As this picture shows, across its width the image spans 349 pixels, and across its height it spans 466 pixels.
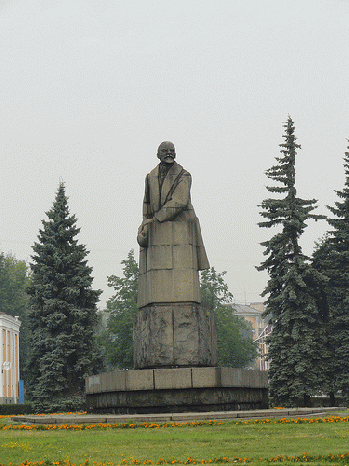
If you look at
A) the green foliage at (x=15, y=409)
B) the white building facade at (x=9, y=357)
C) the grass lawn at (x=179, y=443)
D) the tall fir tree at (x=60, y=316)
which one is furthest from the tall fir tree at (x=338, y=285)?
the white building facade at (x=9, y=357)

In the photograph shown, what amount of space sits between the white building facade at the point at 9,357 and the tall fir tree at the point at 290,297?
25975mm

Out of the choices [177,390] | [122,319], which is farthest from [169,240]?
[122,319]

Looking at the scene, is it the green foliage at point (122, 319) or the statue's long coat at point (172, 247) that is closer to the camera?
the statue's long coat at point (172, 247)

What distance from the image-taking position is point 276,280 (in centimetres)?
2873

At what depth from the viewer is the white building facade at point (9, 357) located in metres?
Answer: 51.0

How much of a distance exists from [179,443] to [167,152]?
7615 mm

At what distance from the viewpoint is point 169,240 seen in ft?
49.0

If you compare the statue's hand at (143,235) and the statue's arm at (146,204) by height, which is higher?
the statue's arm at (146,204)

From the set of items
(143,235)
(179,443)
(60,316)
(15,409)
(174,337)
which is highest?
(143,235)

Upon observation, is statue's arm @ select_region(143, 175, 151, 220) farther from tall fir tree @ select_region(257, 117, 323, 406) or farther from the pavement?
tall fir tree @ select_region(257, 117, 323, 406)

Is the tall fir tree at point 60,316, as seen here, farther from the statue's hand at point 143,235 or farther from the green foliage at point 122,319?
the statue's hand at point 143,235

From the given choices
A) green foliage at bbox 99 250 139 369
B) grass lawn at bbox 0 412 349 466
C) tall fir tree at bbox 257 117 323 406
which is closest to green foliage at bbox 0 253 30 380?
green foliage at bbox 99 250 139 369

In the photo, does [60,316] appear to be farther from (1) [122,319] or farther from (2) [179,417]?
(2) [179,417]

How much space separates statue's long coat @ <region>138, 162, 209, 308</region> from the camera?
48.1 feet
